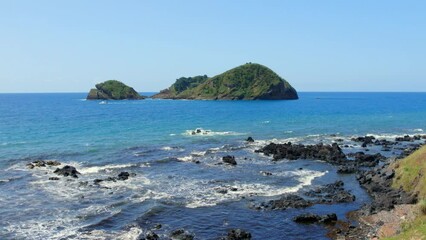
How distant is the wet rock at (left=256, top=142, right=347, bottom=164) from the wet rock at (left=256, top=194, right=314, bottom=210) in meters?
23.1

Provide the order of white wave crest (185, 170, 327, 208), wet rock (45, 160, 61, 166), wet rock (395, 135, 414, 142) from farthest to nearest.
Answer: wet rock (395, 135, 414, 142) → wet rock (45, 160, 61, 166) → white wave crest (185, 170, 327, 208)

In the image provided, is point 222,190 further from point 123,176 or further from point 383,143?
point 383,143

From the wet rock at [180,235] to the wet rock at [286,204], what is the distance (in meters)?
9.63

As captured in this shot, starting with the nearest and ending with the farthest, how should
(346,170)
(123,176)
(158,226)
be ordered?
(158,226) → (123,176) → (346,170)

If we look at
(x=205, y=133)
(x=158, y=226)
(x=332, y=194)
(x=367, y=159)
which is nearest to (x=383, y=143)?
(x=367, y=159)

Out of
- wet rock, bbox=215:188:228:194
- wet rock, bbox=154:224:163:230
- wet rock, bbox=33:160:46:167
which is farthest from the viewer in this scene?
wet rock, bbox=33:160:46:167

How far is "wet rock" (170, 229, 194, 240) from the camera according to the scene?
31922mm

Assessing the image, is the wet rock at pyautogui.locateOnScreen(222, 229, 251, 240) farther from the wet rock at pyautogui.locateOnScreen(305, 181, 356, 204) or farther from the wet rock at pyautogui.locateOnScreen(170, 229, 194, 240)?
the wet rock at pyautogui.locateOnScreen(305, 181, 356, 204)

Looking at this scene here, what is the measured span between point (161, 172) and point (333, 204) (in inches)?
980

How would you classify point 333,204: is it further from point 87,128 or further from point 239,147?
point 87,128

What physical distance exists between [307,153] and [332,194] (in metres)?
24.0

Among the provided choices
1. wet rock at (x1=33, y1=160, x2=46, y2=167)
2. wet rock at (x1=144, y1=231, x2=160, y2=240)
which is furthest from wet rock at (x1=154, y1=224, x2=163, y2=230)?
wet rock at (x1=33, y1=160, x2=46, y2=167)

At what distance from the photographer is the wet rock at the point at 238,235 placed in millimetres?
31734

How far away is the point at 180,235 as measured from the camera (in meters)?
32.4
